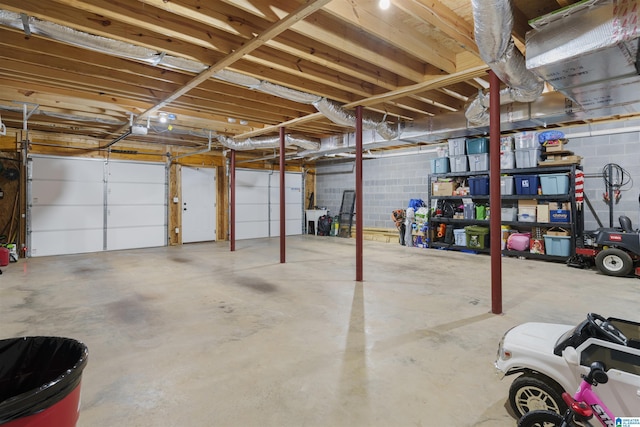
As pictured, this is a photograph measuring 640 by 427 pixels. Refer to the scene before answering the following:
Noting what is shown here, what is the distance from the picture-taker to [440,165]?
25.0 feet

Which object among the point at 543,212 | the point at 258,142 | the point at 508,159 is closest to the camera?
the point at 543,212

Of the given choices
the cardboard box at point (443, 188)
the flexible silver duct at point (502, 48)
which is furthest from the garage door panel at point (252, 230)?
the flexible silver duct at point (502, 48)

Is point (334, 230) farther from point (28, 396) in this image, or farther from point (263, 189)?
point (28, 396)

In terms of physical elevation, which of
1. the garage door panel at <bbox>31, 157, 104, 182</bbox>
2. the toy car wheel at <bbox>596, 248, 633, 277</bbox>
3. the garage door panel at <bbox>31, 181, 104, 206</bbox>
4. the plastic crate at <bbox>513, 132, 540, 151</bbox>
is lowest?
the toy car wheel at <bbox>596, 248, 633, 277</bbox>

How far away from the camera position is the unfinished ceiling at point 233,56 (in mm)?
2652

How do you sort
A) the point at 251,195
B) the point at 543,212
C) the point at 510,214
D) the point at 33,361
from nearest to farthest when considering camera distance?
the point at 33,361 < the point at 543,212 < the point at 510,214 < the point at 251,195

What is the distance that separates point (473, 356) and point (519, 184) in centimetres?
511

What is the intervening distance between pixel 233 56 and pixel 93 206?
639cm

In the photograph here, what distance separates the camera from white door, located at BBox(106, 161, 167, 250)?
7.88 metres

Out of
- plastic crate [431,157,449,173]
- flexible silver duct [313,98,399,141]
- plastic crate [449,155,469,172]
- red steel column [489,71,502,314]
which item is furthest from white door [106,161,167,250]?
red steel column [489,71,502,314]

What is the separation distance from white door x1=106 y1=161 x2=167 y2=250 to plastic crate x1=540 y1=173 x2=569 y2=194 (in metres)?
8.55

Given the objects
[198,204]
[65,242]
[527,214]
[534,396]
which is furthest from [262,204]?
[534,396]

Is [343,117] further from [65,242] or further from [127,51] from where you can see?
[65,242]

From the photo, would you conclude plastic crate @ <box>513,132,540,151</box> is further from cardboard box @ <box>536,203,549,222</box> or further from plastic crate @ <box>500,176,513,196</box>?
cardboard box @ <box>536,203,549,222</box>
